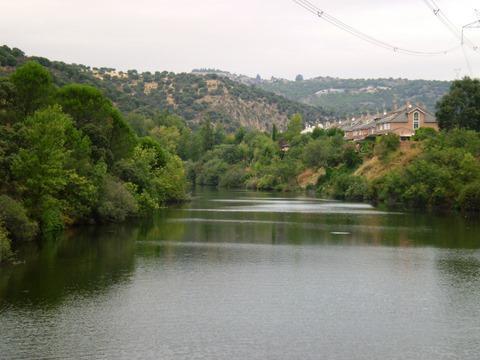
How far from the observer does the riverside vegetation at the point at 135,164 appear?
182 ft

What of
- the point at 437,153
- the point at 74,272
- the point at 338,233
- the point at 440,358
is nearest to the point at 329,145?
the point at 437,153

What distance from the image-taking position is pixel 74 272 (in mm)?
41938

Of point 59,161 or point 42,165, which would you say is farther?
point 59,161

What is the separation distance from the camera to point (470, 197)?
88812 millimetres

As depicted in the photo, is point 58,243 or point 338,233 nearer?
point 58,243

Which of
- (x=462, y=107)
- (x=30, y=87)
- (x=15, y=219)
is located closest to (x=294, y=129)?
(x=462, y=107)

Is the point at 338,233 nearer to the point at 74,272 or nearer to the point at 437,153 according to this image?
the point at 74,272

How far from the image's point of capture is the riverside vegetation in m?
55.5

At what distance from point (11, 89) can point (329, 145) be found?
99.9m

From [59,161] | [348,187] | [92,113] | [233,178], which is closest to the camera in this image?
[59,161]

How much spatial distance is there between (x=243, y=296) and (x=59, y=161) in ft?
88.7

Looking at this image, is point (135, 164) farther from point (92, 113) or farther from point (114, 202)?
point (114, 202)

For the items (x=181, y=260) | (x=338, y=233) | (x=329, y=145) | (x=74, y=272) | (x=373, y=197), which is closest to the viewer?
(x=74, y=272)

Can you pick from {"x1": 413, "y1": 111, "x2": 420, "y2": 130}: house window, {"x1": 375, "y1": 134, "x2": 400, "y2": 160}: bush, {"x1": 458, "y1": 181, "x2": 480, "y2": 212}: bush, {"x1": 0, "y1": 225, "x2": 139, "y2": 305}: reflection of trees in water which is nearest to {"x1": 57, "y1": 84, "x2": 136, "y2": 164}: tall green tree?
{"x1": 0, "y1": 225, "x2": 139, "y2": 305}: reflection of trees in water
